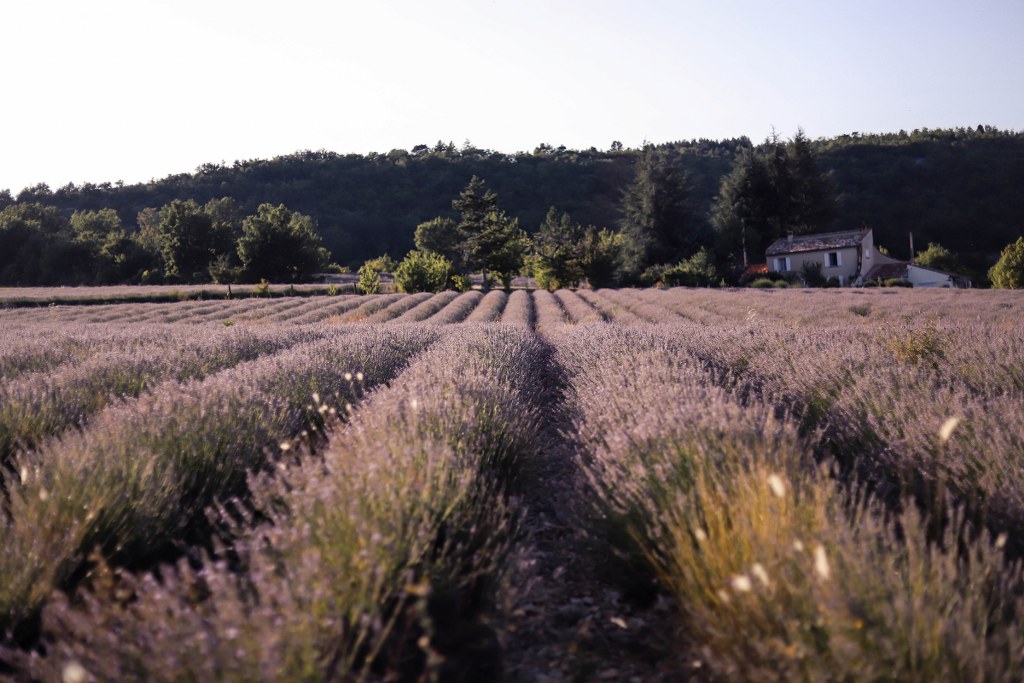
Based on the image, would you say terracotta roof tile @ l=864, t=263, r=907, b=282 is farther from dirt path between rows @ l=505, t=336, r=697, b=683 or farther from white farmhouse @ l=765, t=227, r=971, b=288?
dirt path between rows @ l=505, t=336, r=697, b=683

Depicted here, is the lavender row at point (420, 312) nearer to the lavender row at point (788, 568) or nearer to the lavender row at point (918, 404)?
the lavender row at point (918, 404)

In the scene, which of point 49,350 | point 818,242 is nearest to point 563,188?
point 818,242

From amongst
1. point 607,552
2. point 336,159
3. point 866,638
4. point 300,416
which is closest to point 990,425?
point 607,552

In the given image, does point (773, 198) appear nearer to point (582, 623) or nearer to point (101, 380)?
point (101, 380)

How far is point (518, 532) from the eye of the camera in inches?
121

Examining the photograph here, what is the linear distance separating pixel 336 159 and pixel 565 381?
102920 mm

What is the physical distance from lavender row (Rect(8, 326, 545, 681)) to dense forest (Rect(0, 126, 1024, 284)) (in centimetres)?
6392

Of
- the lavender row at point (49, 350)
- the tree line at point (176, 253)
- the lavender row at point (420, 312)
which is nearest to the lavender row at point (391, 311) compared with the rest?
the lavender row at point (420, 312)

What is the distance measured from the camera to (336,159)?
105m

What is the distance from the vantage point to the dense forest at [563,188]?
68250mm

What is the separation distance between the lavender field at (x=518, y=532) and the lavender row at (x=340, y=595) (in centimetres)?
1

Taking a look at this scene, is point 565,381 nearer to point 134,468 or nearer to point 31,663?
point 134,468

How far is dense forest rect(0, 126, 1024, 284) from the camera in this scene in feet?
224

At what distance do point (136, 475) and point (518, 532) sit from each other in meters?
1.79
